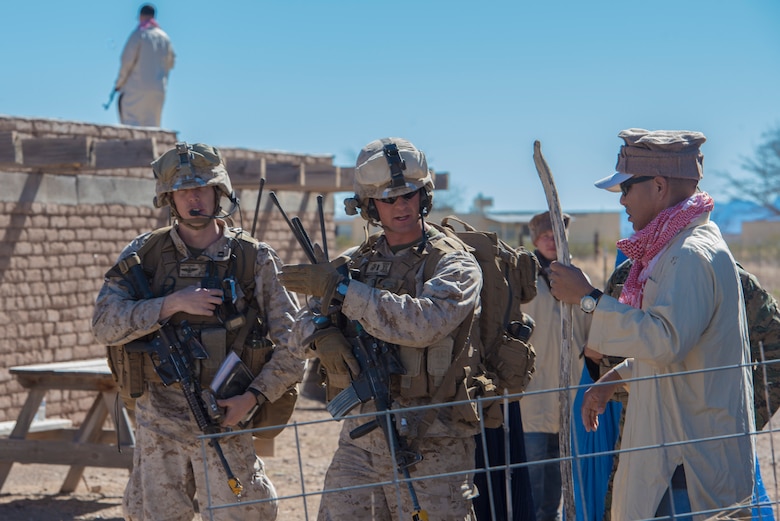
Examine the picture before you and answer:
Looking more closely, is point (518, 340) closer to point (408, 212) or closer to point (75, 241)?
point (408, 212)

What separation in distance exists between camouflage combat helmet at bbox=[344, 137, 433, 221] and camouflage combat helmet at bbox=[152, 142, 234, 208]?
2.37ft

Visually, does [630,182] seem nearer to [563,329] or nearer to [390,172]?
[563,329]

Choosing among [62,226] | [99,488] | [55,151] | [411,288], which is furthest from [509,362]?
[62,226]

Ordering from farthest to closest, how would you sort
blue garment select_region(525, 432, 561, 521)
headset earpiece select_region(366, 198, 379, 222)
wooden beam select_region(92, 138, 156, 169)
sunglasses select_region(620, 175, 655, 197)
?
wooden beam select_region(92, 138, 156, 169), blue garment select_region(525, 432, 561, 521), headset earpiece select_region(366, 198, 379, 222), sunglasses select_region(620, 175, 655, 197)

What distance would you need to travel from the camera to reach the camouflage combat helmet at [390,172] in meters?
3.57

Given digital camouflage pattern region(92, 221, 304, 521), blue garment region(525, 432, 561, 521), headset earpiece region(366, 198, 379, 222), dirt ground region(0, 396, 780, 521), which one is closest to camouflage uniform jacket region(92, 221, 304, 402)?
digital camouflage pattern region(92, 221, 304, 521)

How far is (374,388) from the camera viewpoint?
11.2ft

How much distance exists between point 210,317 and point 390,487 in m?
1.08

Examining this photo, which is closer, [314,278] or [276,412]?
[314,278]

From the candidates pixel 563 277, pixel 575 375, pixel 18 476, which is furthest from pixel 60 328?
pixel 563 277

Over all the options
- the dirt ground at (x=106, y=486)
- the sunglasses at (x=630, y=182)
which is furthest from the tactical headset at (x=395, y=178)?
the dirt ground at (x=106, y=486)

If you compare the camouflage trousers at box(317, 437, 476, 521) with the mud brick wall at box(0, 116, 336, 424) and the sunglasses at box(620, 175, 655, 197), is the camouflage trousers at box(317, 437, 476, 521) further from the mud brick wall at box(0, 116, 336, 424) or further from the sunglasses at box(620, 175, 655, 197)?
the mud brick wall at box(0, 116, 336, 424)

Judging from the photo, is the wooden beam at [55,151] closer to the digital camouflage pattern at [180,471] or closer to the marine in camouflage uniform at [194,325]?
the marine in camouflage uniform at [194,325]

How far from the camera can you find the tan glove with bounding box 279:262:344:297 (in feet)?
11.2
